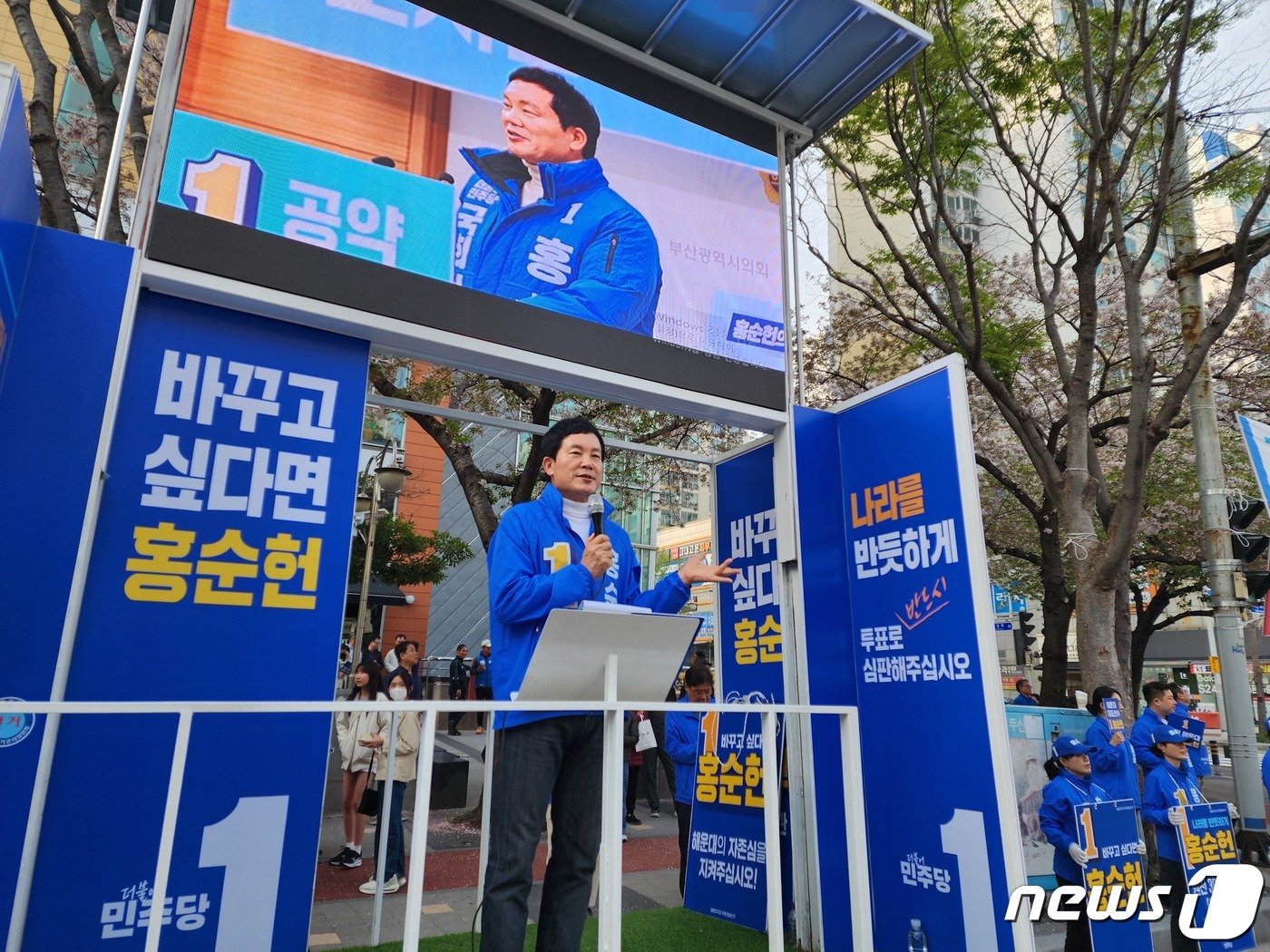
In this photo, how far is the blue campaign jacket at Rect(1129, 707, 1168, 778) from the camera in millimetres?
6199

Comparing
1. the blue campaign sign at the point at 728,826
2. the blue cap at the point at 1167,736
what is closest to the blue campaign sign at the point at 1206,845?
the blue cap at the point at 1167,736

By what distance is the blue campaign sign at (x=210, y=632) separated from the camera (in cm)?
283

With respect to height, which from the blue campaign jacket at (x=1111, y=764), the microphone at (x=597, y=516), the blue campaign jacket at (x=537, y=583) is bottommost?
the blue campaign jacket at (x=1111, y=764)

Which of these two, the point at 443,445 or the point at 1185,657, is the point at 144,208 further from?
the point at 1185,657

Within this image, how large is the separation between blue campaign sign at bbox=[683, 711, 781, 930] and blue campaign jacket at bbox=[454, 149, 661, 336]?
2623 mm

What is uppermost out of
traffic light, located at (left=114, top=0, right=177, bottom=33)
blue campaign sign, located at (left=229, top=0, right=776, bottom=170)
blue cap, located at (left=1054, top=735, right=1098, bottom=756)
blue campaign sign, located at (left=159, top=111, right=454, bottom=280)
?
traffic light, located at (left=114, top=0, right=177, bottom=33)

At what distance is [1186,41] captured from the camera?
6980mm

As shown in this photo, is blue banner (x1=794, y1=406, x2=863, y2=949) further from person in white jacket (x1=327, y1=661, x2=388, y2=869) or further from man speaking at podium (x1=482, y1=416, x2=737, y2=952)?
person in white jacket (x1=327, y1=661, x2=388, y2=869)

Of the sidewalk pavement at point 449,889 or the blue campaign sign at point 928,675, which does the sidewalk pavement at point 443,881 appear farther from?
the blue campaign sign at point 928,675

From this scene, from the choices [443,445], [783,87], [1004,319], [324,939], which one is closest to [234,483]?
[324,939]

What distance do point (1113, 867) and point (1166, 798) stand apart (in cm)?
85

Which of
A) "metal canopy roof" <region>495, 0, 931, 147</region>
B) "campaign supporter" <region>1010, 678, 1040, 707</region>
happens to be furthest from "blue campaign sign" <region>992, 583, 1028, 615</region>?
"metal canopy roof" <region>495, 0, 931, 147</region>

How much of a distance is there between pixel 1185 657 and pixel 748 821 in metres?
34.1

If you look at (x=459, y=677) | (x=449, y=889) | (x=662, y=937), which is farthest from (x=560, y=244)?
(x=459, y=677)
